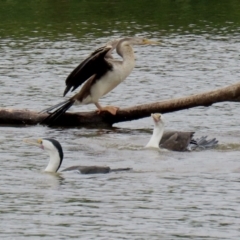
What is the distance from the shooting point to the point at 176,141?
15.0 m

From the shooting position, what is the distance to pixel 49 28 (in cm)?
2911

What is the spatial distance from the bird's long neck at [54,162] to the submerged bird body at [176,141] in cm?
184

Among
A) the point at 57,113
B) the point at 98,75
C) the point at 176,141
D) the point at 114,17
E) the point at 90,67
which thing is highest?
the point at 90,67

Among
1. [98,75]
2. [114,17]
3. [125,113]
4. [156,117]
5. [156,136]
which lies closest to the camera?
[156,136]

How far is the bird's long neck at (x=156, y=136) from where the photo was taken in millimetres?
15148

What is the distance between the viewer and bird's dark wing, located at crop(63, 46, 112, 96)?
16844 mm

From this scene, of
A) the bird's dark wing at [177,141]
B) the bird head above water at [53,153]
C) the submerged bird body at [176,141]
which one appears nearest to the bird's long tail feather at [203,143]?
the submerged bird body at [176,141]

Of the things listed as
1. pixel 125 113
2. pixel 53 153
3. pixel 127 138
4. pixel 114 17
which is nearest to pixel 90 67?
pixel 125 113

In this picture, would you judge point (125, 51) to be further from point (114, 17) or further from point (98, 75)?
point (114, 17)

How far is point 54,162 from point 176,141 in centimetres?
210

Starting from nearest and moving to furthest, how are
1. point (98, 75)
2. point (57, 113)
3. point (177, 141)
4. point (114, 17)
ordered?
point (177, 141) → point (57, 113) → point (98, 75) → point (114, 17)

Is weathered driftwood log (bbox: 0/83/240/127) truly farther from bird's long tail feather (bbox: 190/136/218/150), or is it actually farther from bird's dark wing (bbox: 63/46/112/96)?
bird's long tail feather (bbox: 190/136/218/150)

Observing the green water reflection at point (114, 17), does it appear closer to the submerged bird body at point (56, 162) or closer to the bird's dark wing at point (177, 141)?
the bird's dark wing at point (177, 141)

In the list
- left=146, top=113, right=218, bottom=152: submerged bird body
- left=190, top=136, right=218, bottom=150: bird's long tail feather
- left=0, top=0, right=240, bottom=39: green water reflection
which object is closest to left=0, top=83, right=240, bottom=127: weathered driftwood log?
left=146, top=113, right=218, bottom=152: submerged bird body
